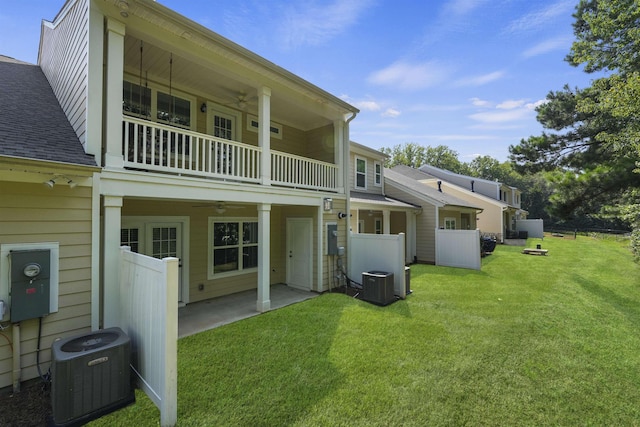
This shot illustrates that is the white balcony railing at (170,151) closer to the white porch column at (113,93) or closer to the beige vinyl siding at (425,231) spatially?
the white porch column at (113,93)

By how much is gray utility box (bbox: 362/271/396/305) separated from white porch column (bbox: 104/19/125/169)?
18.9 ft

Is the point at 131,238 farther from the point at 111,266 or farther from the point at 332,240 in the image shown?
the point at 332,240

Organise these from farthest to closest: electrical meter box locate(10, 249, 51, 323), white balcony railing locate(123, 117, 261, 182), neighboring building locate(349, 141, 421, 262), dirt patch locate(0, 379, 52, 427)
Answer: neighboring building locate(349, 141, 421, 262), white balcony railing locate(123, 117, 261, 182), electrical meter box locate(10, 249, 51, 323), dirt patch locate(0, 379, 52, 427)

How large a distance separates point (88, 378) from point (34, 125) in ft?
13.0

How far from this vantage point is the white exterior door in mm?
8195

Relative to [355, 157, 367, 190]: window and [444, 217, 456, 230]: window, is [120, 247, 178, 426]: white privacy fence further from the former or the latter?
[444, 217, 456, 230]: window

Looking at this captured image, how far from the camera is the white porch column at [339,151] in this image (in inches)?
334

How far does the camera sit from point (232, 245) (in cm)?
793

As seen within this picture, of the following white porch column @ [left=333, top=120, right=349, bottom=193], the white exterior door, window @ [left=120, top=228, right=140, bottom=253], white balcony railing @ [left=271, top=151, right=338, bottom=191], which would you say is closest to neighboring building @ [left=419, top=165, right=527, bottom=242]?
white porch column @ [left=333, top=120, right=349, bottom=193]

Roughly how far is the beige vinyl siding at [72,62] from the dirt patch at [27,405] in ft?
10.7

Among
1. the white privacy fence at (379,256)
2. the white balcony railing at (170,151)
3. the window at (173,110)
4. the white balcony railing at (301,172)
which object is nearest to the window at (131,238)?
the white balcony railing at (170,151)

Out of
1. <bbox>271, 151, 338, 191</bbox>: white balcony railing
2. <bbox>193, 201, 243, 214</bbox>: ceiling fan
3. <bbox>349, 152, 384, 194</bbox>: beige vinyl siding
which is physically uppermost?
<bbox>349, 152, 384, 194</bbox>: beige vinyl siding

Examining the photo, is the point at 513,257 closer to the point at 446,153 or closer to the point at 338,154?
the point at 338,154

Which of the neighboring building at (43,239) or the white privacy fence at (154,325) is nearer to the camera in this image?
the white privacy fence at (154,325)
